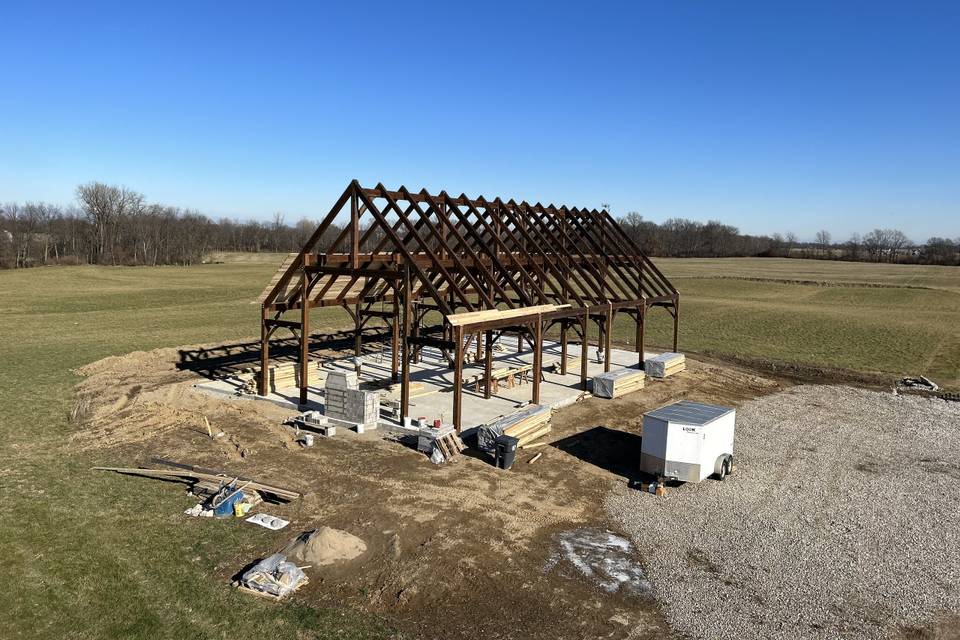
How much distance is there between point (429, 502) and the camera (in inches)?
570

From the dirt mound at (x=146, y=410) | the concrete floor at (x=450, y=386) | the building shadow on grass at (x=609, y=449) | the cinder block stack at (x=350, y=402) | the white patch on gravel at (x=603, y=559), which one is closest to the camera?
the white patch on gravel at (x=603, y=559)

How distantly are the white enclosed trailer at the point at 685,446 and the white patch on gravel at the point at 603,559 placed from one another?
10.5 feet

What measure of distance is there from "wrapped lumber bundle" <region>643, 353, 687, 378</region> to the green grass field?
7144mm

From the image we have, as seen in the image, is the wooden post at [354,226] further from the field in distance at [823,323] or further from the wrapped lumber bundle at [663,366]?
the field in distance at [823,323]

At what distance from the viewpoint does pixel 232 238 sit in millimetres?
149875

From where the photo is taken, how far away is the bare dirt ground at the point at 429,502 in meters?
10.5

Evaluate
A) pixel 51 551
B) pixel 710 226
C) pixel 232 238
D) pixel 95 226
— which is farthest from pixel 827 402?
pixel 710 226

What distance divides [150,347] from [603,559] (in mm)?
28195

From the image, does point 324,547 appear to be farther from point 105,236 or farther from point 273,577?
point 105,236

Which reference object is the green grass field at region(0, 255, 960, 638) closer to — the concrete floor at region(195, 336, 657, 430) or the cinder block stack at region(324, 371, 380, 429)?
the cinder block stack at region(324, 371, 380, 429)

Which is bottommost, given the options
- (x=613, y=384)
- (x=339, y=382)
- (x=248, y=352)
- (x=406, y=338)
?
(x=248, y=352)

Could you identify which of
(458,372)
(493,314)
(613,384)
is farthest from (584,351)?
(458,372)

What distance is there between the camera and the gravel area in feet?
34.8

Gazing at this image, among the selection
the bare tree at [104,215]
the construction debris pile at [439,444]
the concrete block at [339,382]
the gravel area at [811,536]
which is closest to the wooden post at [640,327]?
the gravel area at [811,536]
